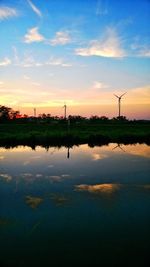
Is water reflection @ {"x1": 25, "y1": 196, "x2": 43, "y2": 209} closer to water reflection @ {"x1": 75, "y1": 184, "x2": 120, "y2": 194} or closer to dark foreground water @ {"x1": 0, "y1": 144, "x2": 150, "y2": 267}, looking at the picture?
dark foreground water @ {"x1": 0, "y1": 144, "x2": 150, "y2": 267}

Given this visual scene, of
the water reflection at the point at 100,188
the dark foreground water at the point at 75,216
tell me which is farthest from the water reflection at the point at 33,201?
the water reflection at the point at 100,188

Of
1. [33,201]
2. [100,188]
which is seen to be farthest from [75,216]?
[100,188]

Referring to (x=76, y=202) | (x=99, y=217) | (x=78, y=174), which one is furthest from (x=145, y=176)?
(x=99, y=217)

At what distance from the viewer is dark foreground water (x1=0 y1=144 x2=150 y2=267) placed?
7934mm

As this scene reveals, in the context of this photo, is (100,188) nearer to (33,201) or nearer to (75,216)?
(33,201)

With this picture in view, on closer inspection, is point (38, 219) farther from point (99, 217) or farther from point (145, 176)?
point (145, 176)

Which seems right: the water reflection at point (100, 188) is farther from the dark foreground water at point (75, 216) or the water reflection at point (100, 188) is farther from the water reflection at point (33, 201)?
the water reflection at point (33, 201)

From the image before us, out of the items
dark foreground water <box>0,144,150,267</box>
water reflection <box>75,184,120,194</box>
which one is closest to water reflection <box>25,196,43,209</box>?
dark foreground water <box>0,144,150,267</box>

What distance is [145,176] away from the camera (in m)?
16.8

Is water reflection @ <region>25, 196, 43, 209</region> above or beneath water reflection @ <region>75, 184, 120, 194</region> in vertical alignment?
beneath

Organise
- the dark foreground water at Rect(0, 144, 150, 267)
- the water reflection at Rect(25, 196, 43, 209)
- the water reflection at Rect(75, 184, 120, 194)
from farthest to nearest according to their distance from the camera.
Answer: the water reflection at Rect(75, 184, 120, 194)
the water reflection at Rect(25, 196, 43, 209)
the dark foreground water at Rect(0, 144, 150, 267)

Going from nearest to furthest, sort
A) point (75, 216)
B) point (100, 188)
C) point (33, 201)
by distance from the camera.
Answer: point (75, 216)
point (33, 201)
point (100, 188)

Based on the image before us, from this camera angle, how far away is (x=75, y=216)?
1058cm

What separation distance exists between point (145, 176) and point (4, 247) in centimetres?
1020
